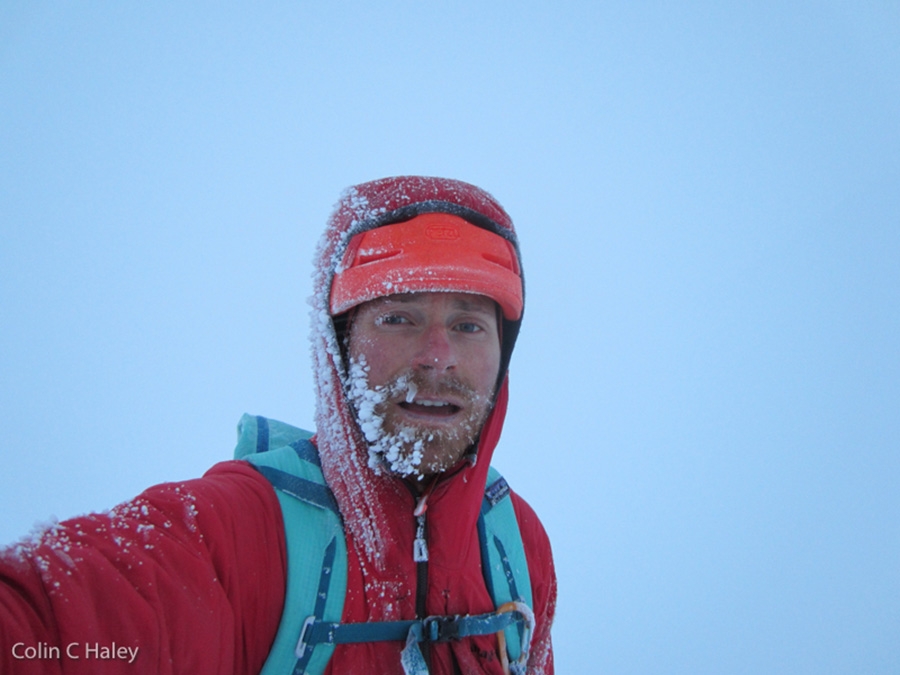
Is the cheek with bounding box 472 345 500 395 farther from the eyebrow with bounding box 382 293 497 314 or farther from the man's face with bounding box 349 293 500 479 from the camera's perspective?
the eyebrow with bounding box 382 293 497 314

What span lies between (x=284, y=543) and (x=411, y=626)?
423 millimetres

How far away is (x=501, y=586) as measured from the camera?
5.58 feet

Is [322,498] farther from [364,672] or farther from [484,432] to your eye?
[484,432]

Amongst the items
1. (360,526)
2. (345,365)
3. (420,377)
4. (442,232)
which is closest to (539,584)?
(360,526)

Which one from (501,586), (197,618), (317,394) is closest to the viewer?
(197,618)

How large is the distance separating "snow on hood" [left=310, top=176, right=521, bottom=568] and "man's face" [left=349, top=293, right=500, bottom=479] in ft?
0.22

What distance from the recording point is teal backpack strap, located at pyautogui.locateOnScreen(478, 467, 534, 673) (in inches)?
64.3

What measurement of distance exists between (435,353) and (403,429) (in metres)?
0.26

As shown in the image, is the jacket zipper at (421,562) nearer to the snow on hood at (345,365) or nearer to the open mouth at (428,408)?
the snow on hood at (345,365)

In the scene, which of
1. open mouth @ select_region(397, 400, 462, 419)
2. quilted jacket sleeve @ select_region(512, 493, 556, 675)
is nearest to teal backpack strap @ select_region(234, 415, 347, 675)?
open mouth @ select_region(397, 400, 462, 419)

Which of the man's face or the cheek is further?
the cheek

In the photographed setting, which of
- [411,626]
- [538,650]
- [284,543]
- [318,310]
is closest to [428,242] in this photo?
[318,310]

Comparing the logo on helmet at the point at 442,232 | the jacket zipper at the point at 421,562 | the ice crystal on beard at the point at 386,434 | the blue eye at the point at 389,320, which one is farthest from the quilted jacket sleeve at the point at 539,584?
the logo on helmet at the point at 442,232

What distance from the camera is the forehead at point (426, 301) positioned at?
5.70ft
